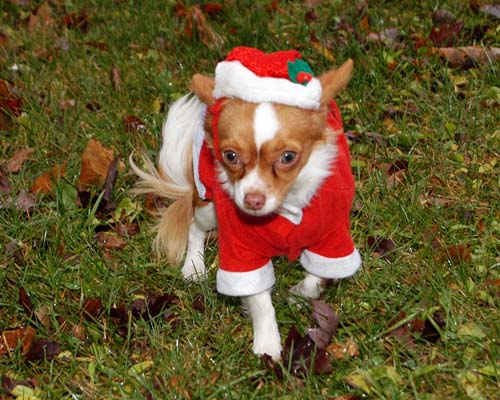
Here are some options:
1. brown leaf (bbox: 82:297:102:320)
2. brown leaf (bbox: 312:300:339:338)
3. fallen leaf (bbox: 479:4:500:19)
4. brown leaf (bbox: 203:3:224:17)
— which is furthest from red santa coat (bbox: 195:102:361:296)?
brown leaf (bbox: 203:3:224:17)

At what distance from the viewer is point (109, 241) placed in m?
3.12

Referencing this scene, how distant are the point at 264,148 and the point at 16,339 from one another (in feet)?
3.52

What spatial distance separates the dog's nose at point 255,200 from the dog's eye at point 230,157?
112mm

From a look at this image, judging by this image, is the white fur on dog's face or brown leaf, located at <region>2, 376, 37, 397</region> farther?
brown leaf, located at <region>2, 376, 37, 397</region>

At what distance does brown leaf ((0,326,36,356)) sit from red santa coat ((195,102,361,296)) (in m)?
0.63

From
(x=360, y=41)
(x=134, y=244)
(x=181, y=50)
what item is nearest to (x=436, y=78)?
(x=360, y=41)

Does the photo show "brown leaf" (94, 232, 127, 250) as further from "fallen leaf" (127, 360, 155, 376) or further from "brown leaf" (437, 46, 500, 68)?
"brown leaf" (437, 46, 500, 68)

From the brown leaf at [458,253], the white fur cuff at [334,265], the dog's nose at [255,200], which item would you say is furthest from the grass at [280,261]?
the dog's nose at [255,200]

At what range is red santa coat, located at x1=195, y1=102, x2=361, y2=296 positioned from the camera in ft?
8.02

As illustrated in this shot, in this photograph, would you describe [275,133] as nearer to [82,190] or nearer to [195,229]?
[195,229]

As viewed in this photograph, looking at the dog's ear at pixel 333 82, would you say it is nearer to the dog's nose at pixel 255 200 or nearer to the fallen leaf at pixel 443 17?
the dog's nose at pixel 255 200

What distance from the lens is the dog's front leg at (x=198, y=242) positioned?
2893 millimetres

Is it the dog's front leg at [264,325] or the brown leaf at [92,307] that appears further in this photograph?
the brown leaf at [92,307]

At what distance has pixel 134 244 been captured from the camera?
3.08m
